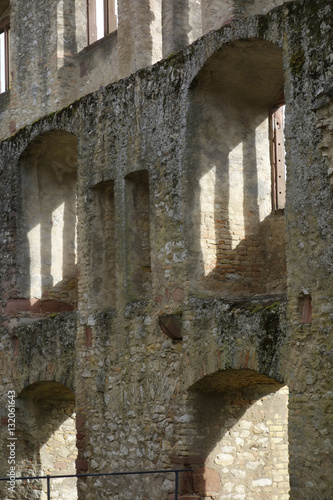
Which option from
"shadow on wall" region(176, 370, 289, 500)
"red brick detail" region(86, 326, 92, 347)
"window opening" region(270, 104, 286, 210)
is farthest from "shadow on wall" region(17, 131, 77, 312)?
"shadow on wall" region(176, 370, 289, 500)

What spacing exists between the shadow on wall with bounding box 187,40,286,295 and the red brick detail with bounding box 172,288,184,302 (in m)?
0.16

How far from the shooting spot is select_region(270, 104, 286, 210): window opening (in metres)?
9.66

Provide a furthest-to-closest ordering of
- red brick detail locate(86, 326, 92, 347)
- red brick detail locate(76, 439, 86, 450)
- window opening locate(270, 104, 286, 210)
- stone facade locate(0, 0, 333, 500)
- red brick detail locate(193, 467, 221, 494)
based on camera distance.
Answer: red brick detail locate(86, 326, 92, 347)
red brick detail locate(76, 439, 86, 450)
window opening locate(270, 104, 286, 210)
red brick detail locate(193, 467, 221, 494)
stone facade locate(0, 0, 333, 500)

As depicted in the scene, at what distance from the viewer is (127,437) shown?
9.40 m

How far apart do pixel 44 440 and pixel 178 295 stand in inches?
152

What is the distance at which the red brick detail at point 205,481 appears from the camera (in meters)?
8.55

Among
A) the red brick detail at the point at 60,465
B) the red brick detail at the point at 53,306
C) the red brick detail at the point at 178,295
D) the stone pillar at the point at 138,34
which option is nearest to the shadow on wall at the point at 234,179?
the red brick detail at the point at 178,295

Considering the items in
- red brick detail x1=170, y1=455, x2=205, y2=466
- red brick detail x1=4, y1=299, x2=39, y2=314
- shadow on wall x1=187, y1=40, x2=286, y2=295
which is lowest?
red brick detail x1=170, y1=455, x2=205, y2=466

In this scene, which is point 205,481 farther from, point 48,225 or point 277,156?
point 48,225

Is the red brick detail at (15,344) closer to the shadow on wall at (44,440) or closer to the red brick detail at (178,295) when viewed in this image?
the shadow on wall at (44,440)

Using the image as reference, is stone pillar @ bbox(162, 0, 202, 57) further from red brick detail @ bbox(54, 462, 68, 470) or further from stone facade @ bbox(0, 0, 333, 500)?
red brick detail @ bbox(54, 462, 68, 470)

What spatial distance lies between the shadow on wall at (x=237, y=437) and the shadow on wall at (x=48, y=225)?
3913mm

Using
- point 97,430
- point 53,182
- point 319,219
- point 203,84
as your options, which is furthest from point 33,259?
point 319,219

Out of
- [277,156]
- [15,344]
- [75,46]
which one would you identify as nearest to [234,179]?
[277,156]
